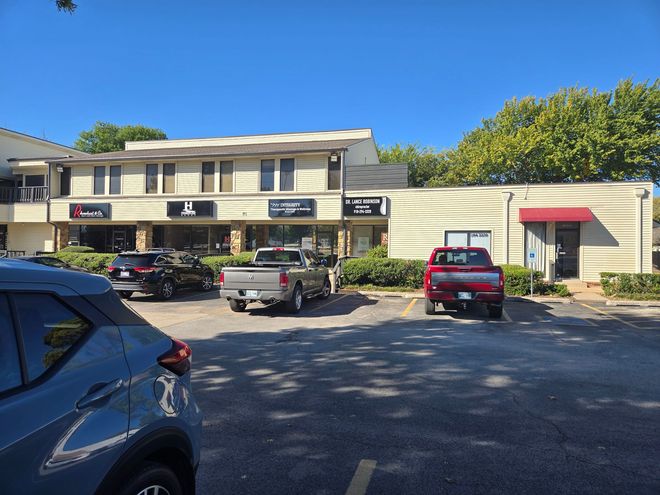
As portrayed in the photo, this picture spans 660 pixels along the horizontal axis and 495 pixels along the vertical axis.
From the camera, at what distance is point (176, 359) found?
8.27 ft

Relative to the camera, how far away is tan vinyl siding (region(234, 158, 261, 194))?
23.7 meters

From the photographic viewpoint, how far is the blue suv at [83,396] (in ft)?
5.35

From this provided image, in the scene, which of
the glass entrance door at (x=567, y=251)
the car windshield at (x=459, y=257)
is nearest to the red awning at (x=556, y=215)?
the glass entrance door at (x=567, y=251)

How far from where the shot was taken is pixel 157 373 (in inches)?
91.3

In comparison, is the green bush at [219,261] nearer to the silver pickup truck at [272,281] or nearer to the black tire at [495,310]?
the silver pickup truck at [272,281]

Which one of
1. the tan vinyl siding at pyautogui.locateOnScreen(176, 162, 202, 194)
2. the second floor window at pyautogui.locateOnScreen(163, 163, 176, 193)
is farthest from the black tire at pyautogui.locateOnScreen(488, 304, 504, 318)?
the second floor window at pyautogui.locateOnScreen(163, 163, 176, 193)

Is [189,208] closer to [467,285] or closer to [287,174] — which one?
[287,174]

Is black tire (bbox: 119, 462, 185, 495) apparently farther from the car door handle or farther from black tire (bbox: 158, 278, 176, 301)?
black tire (bbox: 158, 278, 176, 301)

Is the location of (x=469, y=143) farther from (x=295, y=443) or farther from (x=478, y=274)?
(x=295, y=443)

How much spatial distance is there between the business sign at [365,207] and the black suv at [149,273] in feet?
28.9

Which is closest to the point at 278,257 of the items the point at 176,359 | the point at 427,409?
the point at 427,409

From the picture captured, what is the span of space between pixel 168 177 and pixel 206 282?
1049 cm

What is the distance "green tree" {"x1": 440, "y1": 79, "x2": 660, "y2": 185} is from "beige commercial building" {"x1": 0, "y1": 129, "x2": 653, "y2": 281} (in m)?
14.9

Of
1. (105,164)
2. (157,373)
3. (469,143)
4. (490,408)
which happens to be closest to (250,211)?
(105,164)
